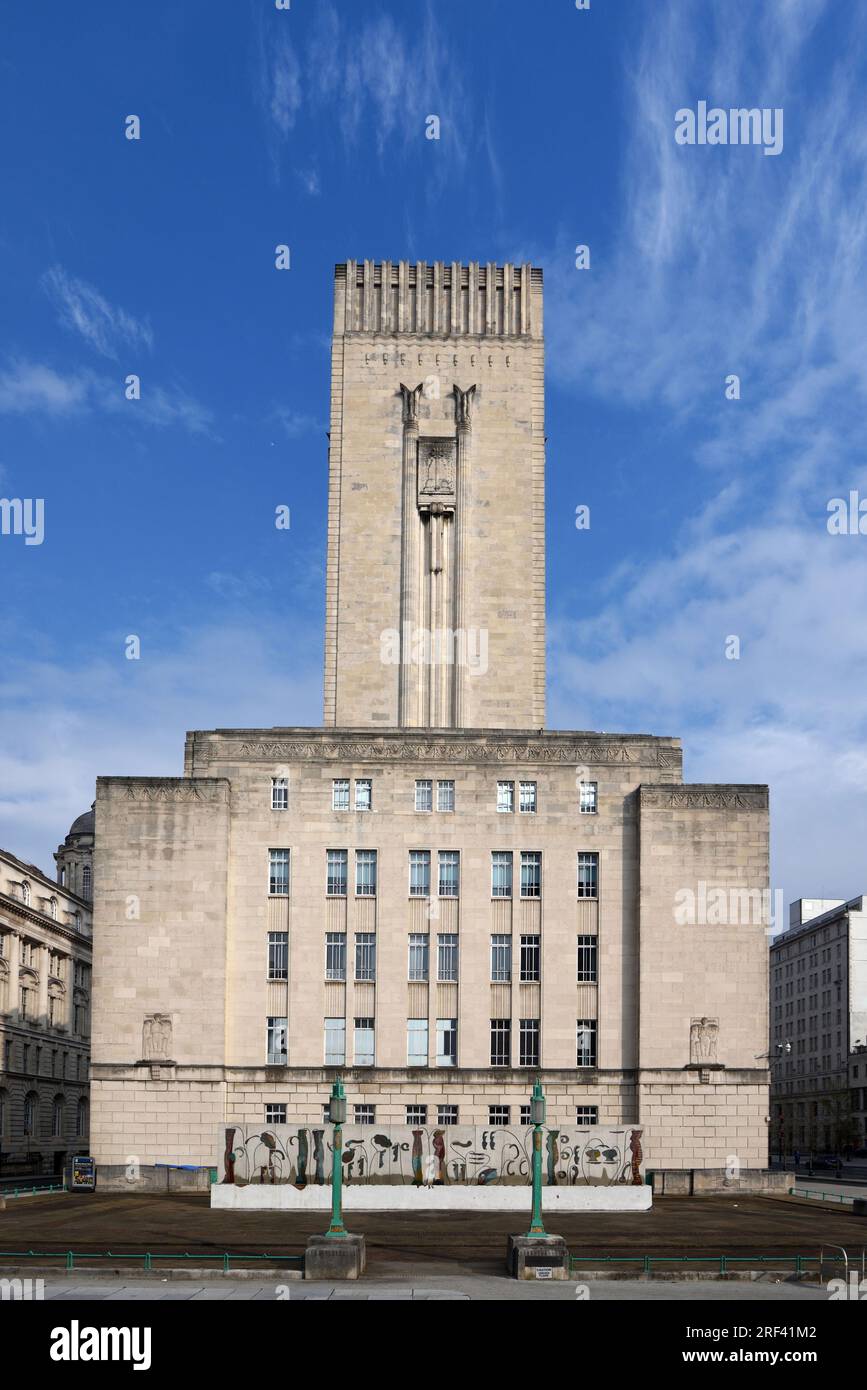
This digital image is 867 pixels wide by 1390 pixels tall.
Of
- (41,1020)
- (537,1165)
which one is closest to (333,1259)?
(537,1165)

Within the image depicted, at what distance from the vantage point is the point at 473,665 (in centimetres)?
7688

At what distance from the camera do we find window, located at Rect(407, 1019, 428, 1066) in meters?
64.8

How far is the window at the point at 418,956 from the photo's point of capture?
65562mm

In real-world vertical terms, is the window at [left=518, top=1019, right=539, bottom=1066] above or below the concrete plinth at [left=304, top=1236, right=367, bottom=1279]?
above

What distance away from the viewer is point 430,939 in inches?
2586

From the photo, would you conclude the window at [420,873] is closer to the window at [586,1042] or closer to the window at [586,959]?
the window at [586,959]

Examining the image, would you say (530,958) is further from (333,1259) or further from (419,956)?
(333,1259)

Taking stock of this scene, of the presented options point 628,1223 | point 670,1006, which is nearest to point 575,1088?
point 670,1006

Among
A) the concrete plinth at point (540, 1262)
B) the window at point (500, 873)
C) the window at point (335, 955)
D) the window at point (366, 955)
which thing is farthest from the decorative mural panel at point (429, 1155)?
the concrete plinth at point (540, 1262)

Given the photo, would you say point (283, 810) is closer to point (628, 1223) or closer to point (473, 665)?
point (473, 665)

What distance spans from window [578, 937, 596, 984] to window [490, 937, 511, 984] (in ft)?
10.7

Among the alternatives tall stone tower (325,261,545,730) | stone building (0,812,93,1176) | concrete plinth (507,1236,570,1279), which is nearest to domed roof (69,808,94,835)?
stone building (0,812,93,1176)

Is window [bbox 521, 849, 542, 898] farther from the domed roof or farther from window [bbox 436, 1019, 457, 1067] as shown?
the domed roof
